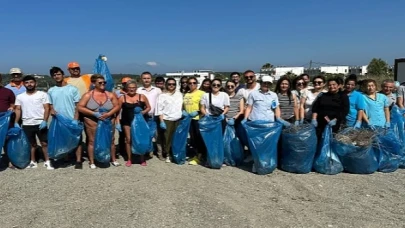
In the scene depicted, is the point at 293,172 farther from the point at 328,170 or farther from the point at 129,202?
the point at 129,202

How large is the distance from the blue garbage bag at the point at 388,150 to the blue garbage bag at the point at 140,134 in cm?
299

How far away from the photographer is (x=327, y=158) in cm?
416

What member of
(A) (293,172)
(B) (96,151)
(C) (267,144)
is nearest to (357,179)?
(A) (293,172)

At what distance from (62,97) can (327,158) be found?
3546 millimetres

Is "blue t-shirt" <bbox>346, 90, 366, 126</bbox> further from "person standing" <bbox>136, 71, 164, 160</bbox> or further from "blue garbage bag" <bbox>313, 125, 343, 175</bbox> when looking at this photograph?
"person standing" <bbox>136, 71, 164, 160</bbox>

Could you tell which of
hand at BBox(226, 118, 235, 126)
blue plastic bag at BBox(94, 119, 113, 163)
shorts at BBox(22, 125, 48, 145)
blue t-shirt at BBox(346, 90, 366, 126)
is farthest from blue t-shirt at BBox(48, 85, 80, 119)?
blue t-shirt at BBox(346, 90, 366, 126)

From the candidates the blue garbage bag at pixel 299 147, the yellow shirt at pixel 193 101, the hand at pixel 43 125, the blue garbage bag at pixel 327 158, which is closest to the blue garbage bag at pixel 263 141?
the blue garbage bag at pixel 299 147

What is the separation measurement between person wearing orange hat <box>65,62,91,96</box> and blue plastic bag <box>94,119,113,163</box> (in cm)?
92

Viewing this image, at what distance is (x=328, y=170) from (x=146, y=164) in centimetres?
245

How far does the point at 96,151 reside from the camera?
168 inches

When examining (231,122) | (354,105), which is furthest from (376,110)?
(231,122)

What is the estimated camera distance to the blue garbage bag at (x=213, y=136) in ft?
14.3

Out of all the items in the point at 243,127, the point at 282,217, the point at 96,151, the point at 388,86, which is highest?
the point at 388,86

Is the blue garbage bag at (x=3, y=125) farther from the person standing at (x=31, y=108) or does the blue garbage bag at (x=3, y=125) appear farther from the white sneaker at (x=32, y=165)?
the white sneaker at (x=32, y=165)
